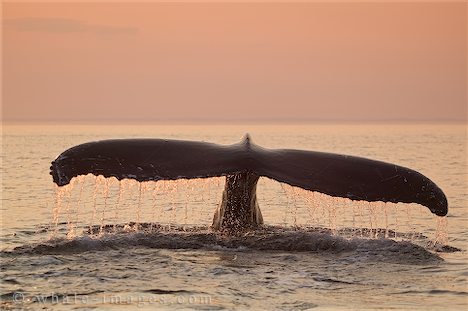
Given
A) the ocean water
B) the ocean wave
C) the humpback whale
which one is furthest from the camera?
the ocean wave

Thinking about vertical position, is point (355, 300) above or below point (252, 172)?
below

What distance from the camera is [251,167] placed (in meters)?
9.22

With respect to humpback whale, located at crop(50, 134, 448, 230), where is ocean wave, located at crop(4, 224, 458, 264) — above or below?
below

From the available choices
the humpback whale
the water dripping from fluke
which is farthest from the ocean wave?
the humpback whale

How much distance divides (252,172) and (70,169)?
199 cm

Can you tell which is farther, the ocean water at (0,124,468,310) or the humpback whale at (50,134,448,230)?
the humpback whale at (50,134,448,230)

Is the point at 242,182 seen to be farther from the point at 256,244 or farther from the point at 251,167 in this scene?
the point at 251,167

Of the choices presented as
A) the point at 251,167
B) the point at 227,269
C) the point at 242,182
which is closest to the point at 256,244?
the point at 242,182

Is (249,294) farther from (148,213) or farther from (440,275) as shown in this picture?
(148,213)

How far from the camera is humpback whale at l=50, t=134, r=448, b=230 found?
8617 mm

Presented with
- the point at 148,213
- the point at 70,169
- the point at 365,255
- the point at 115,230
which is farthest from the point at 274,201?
the point at 70,169

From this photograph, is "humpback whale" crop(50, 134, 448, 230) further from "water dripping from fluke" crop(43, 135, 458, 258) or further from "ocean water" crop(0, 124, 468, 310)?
"ocean water" crop(0, 124, 468, 310)

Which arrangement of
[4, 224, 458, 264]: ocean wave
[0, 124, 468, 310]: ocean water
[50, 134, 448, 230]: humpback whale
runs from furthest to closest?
[4, 224, 458, 264]: ocean wave, [50, 134, 448, 230]: humpback whale, [0, 124, 468, 310]: ocean water

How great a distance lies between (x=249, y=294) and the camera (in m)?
Result: 7.60
